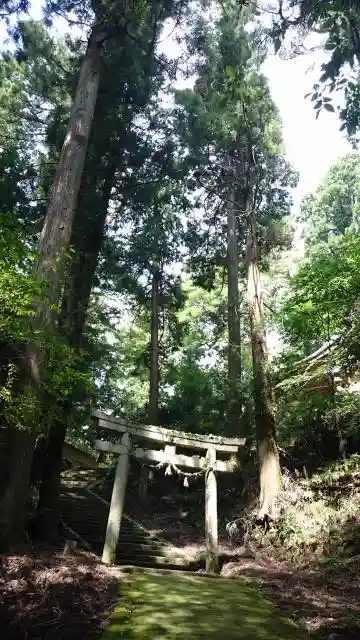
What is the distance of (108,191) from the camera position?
1147 centimetres

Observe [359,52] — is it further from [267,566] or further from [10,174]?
[10,174]

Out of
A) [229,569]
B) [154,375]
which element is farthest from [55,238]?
[154,375]

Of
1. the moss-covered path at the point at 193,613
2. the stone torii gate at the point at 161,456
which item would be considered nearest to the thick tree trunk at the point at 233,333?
the stone torii gate at the point at 161,456

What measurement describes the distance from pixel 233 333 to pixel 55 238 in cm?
707

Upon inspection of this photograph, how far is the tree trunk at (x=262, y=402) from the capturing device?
863 cm

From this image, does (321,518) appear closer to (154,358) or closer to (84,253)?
(84,253)

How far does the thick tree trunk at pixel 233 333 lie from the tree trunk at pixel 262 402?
1.22 metres

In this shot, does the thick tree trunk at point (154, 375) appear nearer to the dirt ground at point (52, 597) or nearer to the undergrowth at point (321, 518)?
the undergrowth at point (321, 518)

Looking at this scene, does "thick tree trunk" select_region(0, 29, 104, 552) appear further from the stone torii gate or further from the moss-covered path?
the stone torii gate

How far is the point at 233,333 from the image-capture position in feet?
43.2

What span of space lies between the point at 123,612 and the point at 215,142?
14.0 meters

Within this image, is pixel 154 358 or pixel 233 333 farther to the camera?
pixel 154 358

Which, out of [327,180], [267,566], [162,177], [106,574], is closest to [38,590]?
[106,574]

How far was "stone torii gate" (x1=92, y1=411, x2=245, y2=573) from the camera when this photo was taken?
850cm
